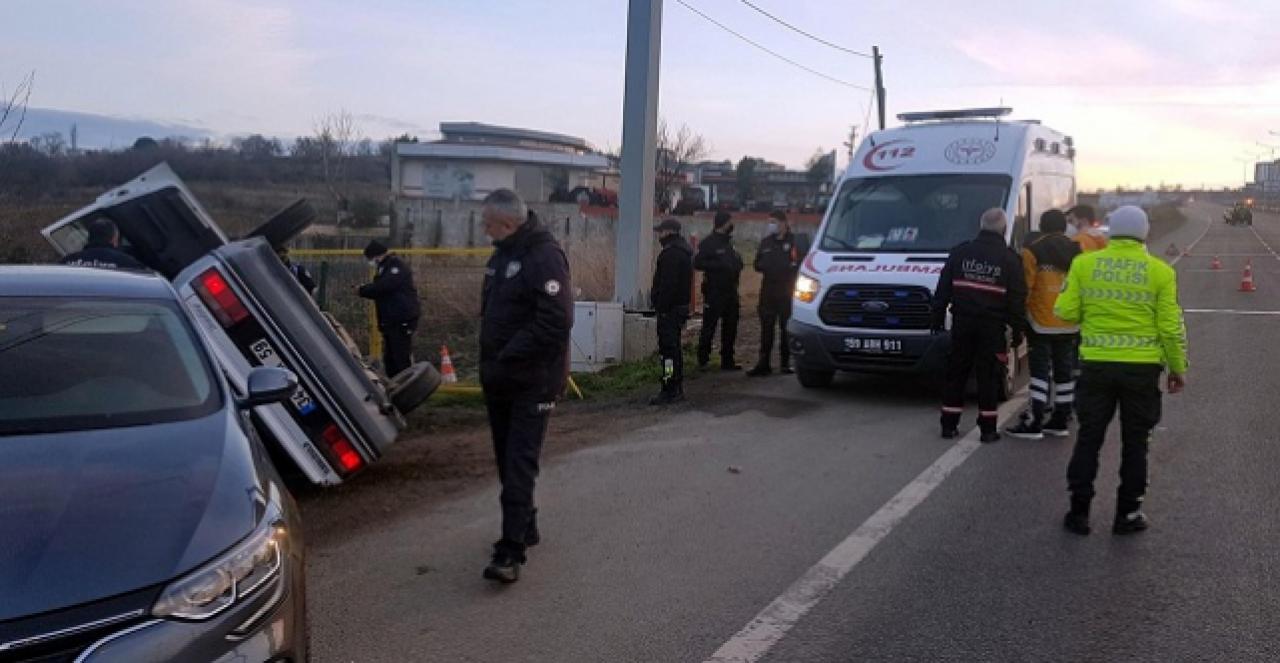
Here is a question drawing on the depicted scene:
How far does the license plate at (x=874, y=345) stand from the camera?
33.6 feet

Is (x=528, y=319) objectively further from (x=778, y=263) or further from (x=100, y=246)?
(x=778, y=263)

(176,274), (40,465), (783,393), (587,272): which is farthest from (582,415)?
(587,272)

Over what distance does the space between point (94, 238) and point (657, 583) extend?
4.67 metres

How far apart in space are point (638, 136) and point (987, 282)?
5.64 meters

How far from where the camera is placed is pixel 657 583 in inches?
215

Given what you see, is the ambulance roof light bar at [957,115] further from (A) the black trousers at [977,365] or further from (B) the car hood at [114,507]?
(B) the car hood at [114,507]

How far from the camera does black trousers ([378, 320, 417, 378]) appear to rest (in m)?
11.0

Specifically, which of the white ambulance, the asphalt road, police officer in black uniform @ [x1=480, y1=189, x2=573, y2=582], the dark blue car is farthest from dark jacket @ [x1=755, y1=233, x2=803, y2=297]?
the dark blue car

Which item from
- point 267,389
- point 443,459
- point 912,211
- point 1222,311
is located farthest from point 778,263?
point 1222,311

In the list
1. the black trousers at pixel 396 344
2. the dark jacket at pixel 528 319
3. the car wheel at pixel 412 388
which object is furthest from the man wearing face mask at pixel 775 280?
the dark jacket at pixel 528 319

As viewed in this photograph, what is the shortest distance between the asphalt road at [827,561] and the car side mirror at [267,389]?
1.03 meters

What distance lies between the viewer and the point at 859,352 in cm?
1043

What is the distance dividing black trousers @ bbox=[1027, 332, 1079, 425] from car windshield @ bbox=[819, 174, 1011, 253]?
6.31ft

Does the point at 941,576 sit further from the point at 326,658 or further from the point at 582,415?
the point at 582,415
